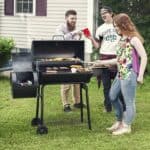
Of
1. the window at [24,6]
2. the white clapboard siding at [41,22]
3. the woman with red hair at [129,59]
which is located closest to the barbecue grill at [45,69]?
the woman with red hair at [129,59]

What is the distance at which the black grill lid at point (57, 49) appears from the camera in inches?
353

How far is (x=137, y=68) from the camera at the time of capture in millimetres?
8297

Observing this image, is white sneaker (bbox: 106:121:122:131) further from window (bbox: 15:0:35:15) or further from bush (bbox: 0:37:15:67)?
window (bbox: 15:0:35:15)

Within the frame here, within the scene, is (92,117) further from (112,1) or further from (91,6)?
(91,6)

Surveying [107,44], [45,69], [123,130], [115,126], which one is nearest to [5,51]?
[107,44]

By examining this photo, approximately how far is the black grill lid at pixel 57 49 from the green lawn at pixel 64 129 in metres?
1.07

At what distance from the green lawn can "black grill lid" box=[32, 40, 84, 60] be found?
1.07 metres

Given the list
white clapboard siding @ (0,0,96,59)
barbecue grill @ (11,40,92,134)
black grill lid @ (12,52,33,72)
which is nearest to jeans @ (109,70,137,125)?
barbecue grill @ (11,40,92,134)

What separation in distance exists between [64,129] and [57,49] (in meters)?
1.22

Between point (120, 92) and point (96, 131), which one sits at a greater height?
point (120, 92)

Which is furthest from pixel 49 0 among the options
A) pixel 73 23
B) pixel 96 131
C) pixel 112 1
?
A: pixel 96 131

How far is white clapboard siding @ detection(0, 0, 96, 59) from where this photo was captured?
17.4 meters

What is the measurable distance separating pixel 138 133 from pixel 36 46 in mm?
1997

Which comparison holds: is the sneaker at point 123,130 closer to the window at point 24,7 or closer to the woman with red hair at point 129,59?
the woman with red hair at point 129,59
